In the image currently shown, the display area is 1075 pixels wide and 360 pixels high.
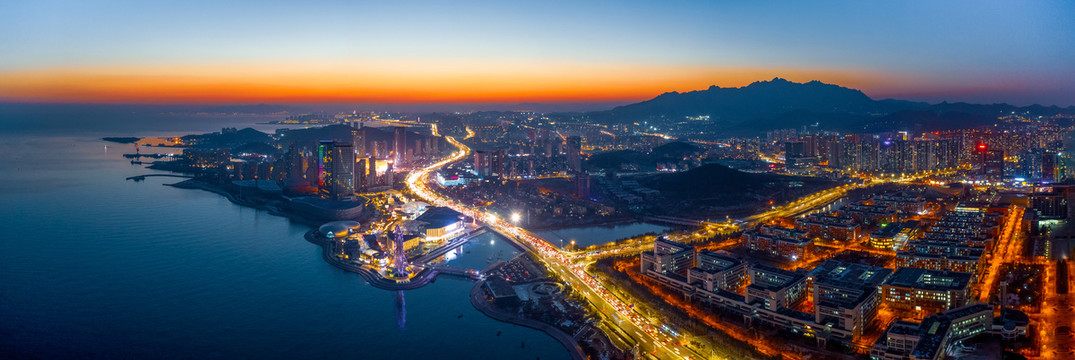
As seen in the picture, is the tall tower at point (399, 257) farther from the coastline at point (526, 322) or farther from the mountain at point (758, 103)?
the mountain at point (758, 103)

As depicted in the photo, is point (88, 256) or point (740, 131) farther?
point (740, 131)

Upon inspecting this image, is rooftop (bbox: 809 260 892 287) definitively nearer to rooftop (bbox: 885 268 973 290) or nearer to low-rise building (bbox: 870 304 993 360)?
rooftop (bbox: 885 268 973 290)

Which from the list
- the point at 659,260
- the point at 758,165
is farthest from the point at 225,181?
the point at 758,165

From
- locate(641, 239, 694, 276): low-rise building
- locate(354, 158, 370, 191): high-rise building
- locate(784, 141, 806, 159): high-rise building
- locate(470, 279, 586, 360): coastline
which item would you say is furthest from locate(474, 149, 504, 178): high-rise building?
locate(784, 141, 806, 159): high-rise building

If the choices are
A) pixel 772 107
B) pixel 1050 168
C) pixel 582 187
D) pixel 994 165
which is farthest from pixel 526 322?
pixel 772 107

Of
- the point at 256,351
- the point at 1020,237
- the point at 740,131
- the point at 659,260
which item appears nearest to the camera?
the point at 256,351

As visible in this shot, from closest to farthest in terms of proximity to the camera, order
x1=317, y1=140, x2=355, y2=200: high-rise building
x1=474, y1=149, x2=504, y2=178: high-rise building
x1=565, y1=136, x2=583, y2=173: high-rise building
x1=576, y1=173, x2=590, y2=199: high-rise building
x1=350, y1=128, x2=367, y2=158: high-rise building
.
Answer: x1=317, y1=140, x2=355, y2=200: high-rise building → x1=576, y1=173, x2=590, y2=199: high-rise building → x1=474, y1=149, x2=504, y2=178: high-rise building → x1=565, y1=136, x2=583, y2=173: high-rise building → x1=350, y1=128, x2=367, y2=158: high-rise building

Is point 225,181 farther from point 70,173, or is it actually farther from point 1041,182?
point 1041,182

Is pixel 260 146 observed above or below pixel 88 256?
above
